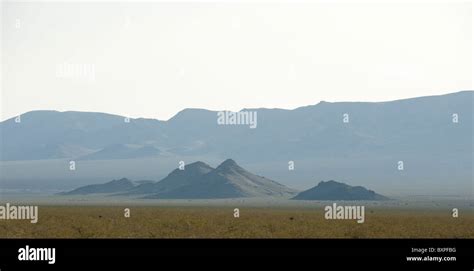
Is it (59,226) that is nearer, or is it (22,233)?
(22,233)
